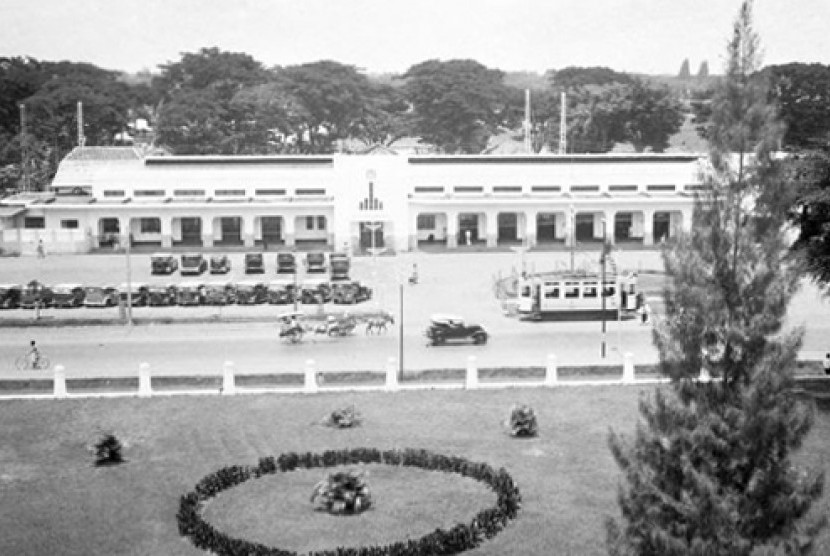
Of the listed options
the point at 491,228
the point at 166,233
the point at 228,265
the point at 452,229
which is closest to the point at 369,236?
the point at 452,229

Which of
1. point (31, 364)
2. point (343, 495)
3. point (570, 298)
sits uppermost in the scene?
point (570, 298)

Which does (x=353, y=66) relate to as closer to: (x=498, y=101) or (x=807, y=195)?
(x=498, y=101)

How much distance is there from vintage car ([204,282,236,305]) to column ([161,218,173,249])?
1773cm

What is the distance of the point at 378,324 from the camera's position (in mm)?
40344

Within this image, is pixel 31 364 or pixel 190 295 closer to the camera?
pixel 31 364

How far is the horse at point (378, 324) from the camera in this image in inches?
1591

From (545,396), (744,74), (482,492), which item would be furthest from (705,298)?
(545,396)

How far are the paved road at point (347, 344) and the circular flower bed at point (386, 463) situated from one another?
8.99 meters

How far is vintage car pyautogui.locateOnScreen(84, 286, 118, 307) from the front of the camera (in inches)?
1832

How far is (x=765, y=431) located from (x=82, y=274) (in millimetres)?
46615

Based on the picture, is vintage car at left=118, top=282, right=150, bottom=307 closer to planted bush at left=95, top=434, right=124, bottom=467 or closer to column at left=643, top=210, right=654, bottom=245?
planted bush at left=95, top=434, right=124, bottom=467

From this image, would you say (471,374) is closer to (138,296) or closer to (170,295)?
(170,295)

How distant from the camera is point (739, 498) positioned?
1463cm

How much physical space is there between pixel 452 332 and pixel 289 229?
93.2 feet
